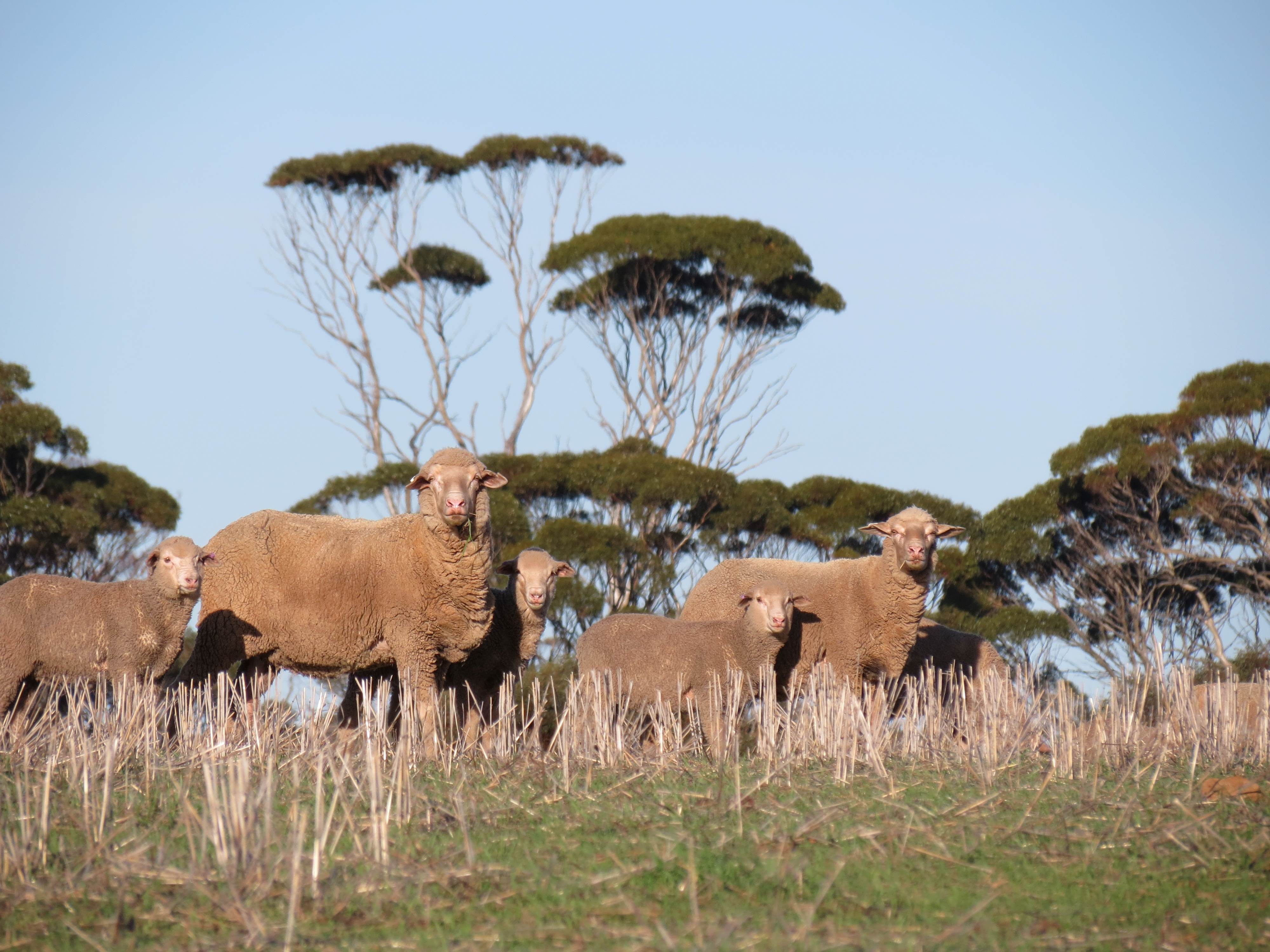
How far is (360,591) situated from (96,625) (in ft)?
5.89

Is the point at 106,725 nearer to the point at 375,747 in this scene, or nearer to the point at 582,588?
the point at 375,747

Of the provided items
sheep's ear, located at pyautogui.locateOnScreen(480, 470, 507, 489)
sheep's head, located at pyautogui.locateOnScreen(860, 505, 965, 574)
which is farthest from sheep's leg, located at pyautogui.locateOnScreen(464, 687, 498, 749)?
sheep's head, located at pyautogui.locateOnScreen(860, 505, 965, 574)

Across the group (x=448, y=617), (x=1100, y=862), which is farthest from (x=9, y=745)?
(x=1100, y=862)

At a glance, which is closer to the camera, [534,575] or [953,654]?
[534,575]

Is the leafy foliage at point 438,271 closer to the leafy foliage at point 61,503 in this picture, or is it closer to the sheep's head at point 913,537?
the leafy foliage at point 61,503

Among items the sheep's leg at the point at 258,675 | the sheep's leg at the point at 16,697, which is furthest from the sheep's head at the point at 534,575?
the sheep's leg at the point at 16,697

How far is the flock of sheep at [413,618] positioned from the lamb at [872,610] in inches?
0.6

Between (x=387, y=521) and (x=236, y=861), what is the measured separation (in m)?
5.70

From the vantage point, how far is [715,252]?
2856 centimetres

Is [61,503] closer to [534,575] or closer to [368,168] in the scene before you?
[368,168]

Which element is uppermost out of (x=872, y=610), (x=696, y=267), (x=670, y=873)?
(x=696, y=267)

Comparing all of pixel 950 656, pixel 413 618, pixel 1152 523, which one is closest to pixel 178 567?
pixel 413 618

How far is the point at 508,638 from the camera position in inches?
398

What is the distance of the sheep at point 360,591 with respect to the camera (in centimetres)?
927
